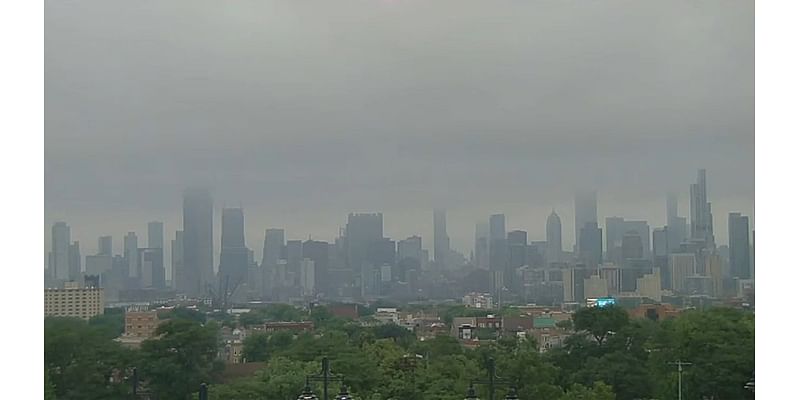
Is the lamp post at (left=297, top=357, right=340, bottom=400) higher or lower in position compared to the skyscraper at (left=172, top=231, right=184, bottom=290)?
lower

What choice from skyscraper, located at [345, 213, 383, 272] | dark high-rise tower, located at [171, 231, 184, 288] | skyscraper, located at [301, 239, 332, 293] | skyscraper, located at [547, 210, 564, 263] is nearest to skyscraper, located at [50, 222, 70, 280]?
dark high-rise tower, located at [171, 231, 184, 288]

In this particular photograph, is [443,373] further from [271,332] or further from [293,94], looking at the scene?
[293,94]

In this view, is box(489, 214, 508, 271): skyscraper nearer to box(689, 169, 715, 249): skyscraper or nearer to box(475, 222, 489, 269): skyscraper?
box(475, 222, 489, 269): skyscraper

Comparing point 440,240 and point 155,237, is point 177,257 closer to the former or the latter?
point 155,237

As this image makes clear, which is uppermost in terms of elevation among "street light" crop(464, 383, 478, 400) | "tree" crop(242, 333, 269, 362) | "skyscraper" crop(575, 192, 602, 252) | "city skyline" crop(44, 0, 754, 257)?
"city skyline" crop(44, 0, 754, 257)

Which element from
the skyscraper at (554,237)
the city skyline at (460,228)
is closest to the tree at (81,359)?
the city skyline at (460,228)

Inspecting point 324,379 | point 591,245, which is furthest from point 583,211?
point 324,379
